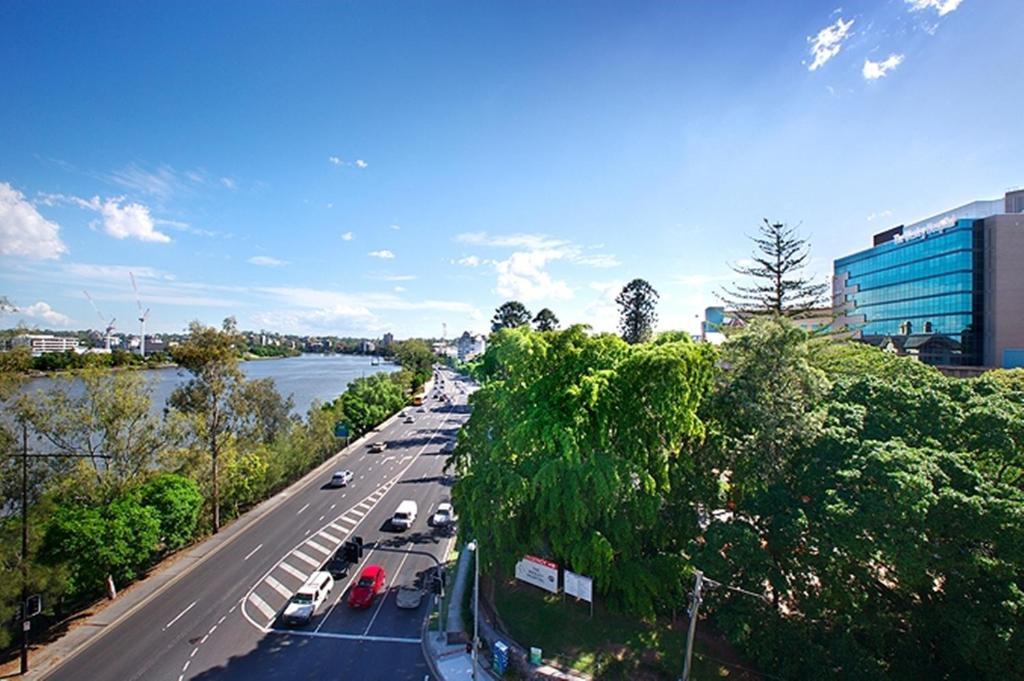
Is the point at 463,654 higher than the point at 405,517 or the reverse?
the reverse

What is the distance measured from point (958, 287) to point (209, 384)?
7709cm

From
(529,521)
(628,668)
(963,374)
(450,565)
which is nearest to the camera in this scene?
(628,668)

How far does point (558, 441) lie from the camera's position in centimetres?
1655

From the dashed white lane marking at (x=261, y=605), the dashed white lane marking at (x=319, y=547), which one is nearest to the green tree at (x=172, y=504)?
the dashed white lane marking at (x=261, y=605)

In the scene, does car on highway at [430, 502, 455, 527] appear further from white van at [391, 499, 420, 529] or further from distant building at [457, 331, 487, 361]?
distant building at [457, 331, 487, 361]

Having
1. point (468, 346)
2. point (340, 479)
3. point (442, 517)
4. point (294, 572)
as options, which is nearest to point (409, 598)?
point (294, 572)

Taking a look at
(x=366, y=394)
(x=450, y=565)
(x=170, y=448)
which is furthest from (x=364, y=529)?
(x=366, y=394)

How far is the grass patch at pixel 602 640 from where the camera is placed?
1622 centimetres

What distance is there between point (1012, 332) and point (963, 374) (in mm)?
7544

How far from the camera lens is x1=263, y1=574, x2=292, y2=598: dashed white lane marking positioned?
22.0m

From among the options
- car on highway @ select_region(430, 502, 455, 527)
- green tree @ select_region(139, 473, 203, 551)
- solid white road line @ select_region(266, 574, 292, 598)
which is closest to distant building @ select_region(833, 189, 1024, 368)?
car on highway @ select_region(430, 502, 455, 527)

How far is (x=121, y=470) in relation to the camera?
79.9 ft

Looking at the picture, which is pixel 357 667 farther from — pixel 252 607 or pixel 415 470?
pixel 415 470

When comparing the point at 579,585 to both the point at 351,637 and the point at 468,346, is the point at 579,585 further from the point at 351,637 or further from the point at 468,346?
the point at 468,346
